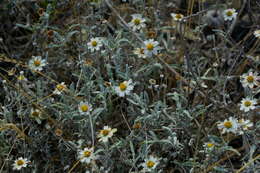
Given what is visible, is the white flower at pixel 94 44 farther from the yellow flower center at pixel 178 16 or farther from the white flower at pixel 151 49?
the yellow flower center at pixel 178 16

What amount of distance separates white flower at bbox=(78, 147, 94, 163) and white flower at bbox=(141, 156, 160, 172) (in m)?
0.25

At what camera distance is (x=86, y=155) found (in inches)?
84.0

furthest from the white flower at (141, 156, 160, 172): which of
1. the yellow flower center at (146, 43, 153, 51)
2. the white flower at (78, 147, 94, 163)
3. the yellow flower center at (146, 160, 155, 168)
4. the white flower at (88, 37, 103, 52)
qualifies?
the white flower at (88, 37, 103, 52)

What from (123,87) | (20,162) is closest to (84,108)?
(123,87)

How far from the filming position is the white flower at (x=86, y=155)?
82.8 inches

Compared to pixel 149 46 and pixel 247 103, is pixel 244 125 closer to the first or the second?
pixel 247 103

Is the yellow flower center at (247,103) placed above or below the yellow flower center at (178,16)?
below

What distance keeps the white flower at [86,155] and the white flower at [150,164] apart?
Result: 249 mm

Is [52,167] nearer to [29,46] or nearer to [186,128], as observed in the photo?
[186,128]

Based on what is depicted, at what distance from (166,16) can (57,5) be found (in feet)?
2.62

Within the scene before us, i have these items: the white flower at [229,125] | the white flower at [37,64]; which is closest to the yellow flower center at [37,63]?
the white flower at [37,64]

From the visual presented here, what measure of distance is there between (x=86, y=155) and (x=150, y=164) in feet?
1.01

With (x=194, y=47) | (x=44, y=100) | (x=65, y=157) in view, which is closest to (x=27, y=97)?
(x=44, y=100)

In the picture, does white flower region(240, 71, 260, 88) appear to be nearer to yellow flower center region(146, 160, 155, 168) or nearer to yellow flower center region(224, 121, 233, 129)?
yellow flower center region(224, 121, 233, 129)
